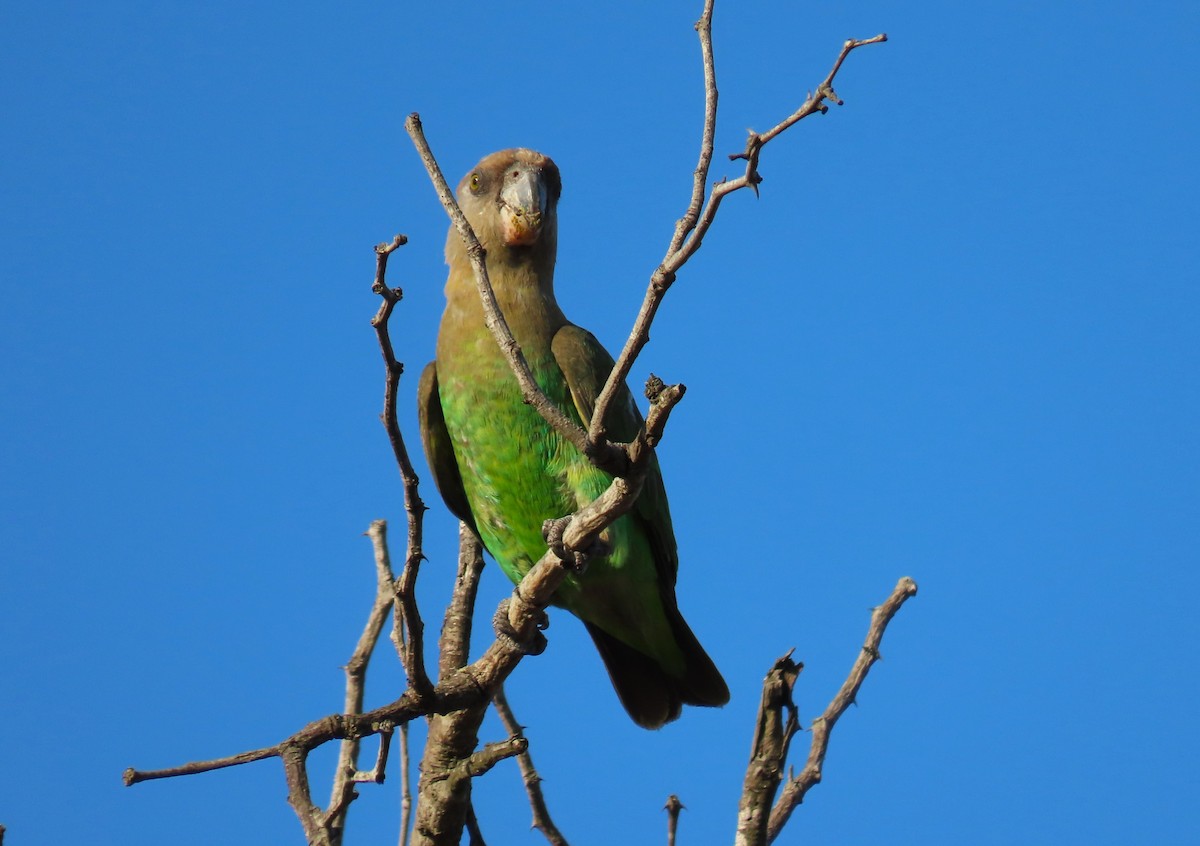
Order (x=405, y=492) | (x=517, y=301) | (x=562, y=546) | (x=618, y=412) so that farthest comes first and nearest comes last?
(x=517, y=301) < (x=618, y=412) < (x=562, y=546) < (x=405, y=492)

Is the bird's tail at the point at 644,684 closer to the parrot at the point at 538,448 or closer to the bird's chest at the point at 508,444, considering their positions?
the parrot at the point at 538,448

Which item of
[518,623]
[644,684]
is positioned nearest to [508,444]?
[518,623]

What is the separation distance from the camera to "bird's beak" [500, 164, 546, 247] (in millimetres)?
5637

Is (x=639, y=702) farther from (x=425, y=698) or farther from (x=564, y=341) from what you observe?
(x=425, y=698)

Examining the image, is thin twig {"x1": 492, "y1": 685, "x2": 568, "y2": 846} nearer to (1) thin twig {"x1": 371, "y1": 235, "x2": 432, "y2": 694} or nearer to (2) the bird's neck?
(1) thin twig {"x1": 371, "y1": 235, "x2": 432, "y2": 694}

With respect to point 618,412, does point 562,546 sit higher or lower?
lower

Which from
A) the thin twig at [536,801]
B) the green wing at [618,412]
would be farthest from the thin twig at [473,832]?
the green wing at [618,412]

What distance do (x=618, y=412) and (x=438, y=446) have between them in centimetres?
94

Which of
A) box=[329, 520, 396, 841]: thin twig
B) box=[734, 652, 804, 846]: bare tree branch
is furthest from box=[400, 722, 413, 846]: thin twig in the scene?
box=[734, 652, 804, 846]: bare tree branch

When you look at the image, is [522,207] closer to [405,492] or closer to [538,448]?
[538,448]

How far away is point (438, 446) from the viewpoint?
230 inches

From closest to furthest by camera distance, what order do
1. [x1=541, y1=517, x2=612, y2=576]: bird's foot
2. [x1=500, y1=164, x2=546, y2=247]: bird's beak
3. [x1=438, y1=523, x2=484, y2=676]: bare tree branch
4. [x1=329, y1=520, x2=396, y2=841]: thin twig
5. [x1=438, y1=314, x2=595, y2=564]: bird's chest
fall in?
[x1=541, y1=517, x2=612, y2=576]: bird's foot, [x1=329, y1=520, x2=396, y2=841]: thin twig, [x1=438, y1=523, x2=484, y2=676]: bare tree branch, [x1=438, y1=314, x2=595, y2=564]: bird's chest, [x1=500, y1=164, x2=546, y2=247]: bird's beak

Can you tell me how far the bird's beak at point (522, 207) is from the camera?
18.5 feet

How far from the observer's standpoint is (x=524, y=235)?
18.5 feet
